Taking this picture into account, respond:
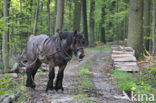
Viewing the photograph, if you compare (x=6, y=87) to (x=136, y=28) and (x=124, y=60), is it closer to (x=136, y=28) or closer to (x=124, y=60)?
(x=124, y=60)

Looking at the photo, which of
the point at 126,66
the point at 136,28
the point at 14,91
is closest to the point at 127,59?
the point at 126,66

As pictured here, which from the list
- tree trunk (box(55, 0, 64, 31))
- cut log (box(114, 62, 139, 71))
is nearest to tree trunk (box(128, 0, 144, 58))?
cut log (box(114, 62, 139, 71))

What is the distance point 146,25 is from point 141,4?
169 inches

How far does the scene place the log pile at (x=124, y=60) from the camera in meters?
9.63

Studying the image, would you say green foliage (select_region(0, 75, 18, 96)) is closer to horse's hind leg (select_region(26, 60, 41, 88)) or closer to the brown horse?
horse's hind leg (select_region(26, 60, 41, 88))

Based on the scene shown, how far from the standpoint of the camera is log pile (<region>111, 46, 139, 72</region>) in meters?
9.63

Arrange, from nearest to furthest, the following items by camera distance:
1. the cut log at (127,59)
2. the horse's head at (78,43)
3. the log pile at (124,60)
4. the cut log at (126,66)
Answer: the horse's head at (78,43) → the cut log at (126,66) → the log pile at (124,60) → the cut log at (127,59)

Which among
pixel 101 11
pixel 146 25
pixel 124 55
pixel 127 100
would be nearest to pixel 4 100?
pixel 127 100

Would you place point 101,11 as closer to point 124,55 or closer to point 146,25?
point 146,25

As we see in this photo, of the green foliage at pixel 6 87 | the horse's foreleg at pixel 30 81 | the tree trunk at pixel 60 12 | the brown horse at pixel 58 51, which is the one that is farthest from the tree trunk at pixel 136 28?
the green foliage at pixel 6 87

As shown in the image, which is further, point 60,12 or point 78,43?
point 60,12

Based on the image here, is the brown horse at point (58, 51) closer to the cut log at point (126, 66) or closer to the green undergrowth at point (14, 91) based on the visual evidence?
the green undergrowth at point (14, 91)

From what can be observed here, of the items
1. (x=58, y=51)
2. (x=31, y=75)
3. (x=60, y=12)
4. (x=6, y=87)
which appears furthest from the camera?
(x=60, y=12)

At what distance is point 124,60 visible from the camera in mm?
10180
